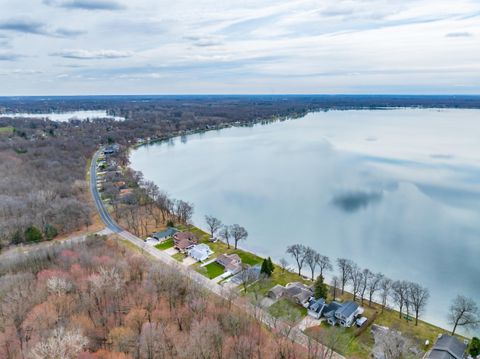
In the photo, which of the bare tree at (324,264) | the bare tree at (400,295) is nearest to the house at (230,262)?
the bare tree at (324,264)

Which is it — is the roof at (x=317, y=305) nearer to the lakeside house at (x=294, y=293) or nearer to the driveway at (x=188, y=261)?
the lakeside house at (x=294, y=293)

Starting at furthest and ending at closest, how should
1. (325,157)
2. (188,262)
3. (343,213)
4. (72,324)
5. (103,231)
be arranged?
1. (325,157)
2. (343,213)
3. (103,231)
4. (188,262)
5. (72,324)

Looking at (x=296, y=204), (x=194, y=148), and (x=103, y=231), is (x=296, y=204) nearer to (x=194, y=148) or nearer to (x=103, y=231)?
(x=103, y=231)

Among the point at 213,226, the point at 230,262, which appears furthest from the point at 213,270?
the point at 213,226

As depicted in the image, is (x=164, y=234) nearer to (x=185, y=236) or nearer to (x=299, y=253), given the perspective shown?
(x=185, y=236)

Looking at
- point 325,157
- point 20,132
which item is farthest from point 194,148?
point 20,132

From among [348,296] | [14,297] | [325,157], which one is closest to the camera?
[14,297]

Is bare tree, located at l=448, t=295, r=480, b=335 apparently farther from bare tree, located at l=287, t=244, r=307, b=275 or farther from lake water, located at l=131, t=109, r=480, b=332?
bare tree, located at l=287, t=244, r=307, b=275
